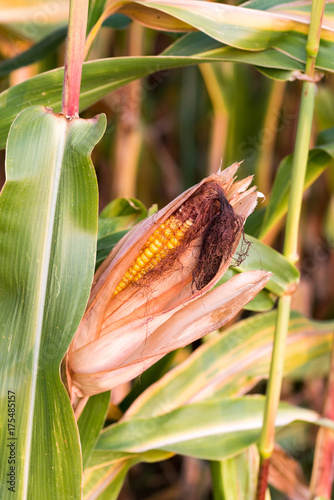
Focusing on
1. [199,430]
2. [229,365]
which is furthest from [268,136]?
[199,430]

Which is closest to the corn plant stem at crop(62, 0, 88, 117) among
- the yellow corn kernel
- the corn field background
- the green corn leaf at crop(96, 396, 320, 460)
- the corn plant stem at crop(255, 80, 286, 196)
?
the corn field background

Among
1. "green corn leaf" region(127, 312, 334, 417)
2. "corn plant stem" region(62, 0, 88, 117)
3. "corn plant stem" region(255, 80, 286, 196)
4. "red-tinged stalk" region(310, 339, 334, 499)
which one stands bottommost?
"red-tinged stalk" region(310, 339, 334, 499)

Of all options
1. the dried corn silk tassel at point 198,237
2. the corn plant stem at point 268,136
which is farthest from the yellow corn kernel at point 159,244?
the corn plant stem at point 268,136

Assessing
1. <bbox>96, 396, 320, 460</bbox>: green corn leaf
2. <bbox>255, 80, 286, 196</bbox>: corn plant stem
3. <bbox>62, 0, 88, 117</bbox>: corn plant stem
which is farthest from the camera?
<bbox>255, 80, 286, 196</bbox>: corn plant stem

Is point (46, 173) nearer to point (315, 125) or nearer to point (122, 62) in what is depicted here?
point (122, 62)

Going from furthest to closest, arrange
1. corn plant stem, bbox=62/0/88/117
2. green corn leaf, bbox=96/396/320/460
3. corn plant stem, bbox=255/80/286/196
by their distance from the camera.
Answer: corn plant stem, bbox=255/80/286/196 → green corn leaf, bbox=96/396/320/460 → corn plant stem, bbox=62/0/88/117

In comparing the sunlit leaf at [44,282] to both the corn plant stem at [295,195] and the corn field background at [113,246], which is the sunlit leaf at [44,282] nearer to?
the corn field background at [113,246]

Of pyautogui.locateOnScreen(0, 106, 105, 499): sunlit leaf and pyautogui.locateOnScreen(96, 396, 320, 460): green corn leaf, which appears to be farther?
pyautogui.locateOnScreen(96, 396, 320, 460): green corn leaf

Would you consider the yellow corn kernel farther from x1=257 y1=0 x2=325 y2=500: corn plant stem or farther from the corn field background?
x1=257 y1=0 x2=325 y2=500: corn plant stem
